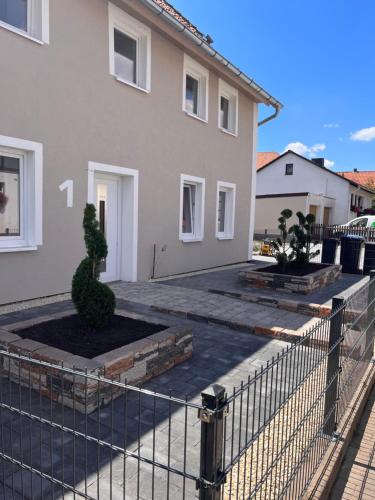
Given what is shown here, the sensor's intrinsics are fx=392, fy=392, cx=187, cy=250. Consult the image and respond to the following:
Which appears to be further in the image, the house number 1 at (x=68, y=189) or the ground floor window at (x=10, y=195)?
the house number 1 at (x=68, y=189)

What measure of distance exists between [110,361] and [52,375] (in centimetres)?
48

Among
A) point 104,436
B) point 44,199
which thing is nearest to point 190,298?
point 44,199

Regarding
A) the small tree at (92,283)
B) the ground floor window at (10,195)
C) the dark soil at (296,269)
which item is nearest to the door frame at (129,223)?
the ground floor window at (10,195)

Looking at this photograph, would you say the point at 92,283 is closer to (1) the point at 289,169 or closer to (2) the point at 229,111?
(2) the point at 229,111

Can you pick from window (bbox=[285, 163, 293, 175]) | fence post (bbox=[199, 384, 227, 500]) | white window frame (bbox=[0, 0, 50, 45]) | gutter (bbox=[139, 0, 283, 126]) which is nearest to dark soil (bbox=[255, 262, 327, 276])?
gutter (bbox=[139, 0, 283, 126])

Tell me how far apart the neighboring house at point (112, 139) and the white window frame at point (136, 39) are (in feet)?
0.08

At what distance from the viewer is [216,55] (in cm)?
928

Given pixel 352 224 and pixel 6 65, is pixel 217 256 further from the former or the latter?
pixel 352 224

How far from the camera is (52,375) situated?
10.6 ft

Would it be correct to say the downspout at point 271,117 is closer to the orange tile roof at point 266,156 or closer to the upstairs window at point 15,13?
the upstairs window at point 15,13

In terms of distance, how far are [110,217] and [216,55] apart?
471 centimetres

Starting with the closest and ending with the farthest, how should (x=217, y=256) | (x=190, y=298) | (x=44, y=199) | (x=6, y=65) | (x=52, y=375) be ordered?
1. (x=52, y=375)
2. (x=6, y=65)
3. (x=44, y=199)
4. (x=190, y=298)
5. (x=217, y=256)

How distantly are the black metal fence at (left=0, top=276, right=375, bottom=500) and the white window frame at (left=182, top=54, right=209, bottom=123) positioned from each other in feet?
24.6

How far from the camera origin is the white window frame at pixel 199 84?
9516 mm
